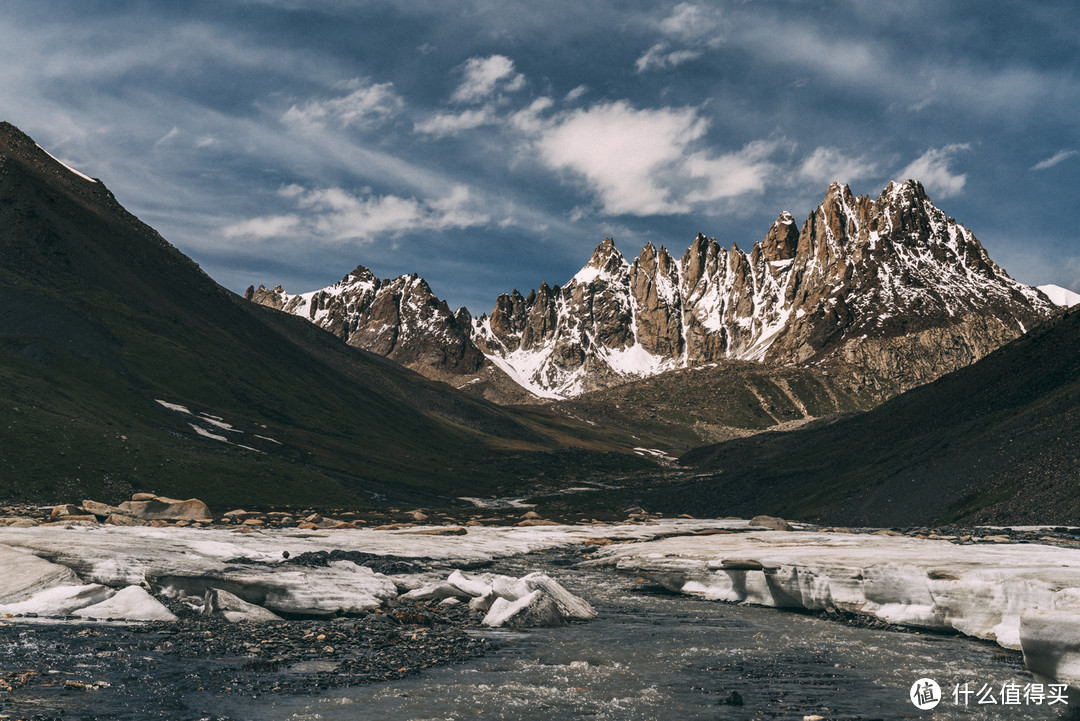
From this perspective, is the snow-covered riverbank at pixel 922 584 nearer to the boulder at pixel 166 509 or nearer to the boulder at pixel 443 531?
the boulder at pixel 443 531

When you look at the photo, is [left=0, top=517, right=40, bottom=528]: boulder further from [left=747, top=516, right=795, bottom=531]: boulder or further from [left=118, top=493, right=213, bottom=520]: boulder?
[left=747, top=516, right=795, bottom=531]: boulder

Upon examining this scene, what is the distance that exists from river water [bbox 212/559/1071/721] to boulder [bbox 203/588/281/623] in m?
9.80

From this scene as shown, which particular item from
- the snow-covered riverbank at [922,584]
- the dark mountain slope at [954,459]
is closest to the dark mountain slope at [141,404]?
the dark mountain slope at [954,459]

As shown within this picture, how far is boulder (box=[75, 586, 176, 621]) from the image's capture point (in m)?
29.0

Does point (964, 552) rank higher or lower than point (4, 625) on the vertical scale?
higher

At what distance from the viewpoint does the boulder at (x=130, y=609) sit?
95.2ft

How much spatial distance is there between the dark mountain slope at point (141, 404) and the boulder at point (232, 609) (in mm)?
62093

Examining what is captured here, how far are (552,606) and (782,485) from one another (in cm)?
10050

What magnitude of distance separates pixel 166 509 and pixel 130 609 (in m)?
49.5

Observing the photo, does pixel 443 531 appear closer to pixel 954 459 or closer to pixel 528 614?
pixel 528 614

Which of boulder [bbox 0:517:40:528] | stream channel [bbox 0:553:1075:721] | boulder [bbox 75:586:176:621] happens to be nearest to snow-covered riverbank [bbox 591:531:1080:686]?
stream channel [bbox 0:553:1075:721]

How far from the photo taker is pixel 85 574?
32.0m

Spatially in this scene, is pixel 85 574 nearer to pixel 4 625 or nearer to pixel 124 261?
pixel 4 625

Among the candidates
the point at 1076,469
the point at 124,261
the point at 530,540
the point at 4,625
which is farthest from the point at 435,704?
the point at 124,261
